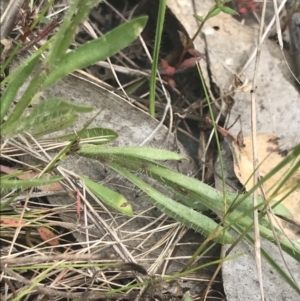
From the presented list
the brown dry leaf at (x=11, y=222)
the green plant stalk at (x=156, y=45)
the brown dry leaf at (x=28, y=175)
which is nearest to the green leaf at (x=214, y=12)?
the green plant stalk at (x=156, y=45)

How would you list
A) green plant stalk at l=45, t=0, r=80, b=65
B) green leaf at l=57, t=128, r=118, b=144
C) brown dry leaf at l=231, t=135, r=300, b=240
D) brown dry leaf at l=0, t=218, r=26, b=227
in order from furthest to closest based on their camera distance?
brown dry leaf at l=231, t=135, r=300, b=240 < green leaf at l=57, t=128, r=118, b=144 < brown dry leaf at l=0, t=218, r=26, b=227 < green plant stalk at l=45, t=0, r=80, b=65

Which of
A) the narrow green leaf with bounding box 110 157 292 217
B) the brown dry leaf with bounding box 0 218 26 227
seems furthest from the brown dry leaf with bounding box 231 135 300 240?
the brown dry leaf with bounding box 0 218 26 227

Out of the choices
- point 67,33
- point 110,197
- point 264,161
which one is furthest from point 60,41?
point 264,161

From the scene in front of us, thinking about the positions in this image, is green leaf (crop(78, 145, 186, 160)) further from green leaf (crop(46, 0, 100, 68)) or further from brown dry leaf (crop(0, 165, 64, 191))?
green leaf (crop(46, 0, 100, 68))

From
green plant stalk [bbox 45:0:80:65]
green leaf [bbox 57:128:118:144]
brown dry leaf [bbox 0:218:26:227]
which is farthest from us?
green leaf [bbox 57:128:118:144]

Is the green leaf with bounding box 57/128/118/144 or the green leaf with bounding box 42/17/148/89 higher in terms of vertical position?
the green leaf with bounding box 42/17/148/89

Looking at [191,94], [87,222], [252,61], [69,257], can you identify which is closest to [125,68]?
[191,94]

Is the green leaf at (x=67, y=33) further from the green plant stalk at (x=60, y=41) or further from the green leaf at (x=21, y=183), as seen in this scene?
the green leaf at (x=21, y=183)
